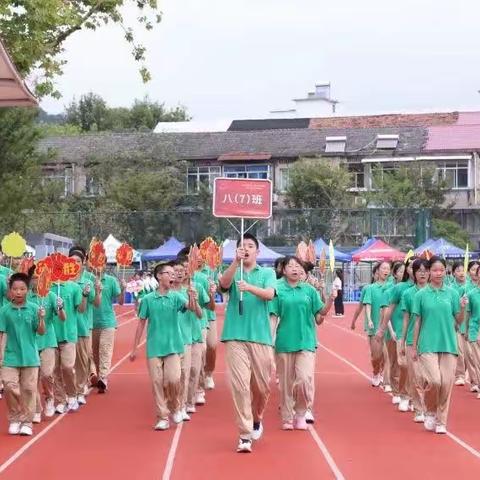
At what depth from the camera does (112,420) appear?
1312cm

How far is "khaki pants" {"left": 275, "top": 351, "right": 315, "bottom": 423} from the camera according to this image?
40.2ft

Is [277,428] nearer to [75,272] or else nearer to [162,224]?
[75,272]

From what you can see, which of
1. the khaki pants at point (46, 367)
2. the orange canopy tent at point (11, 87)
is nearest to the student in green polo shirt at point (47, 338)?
the khaki pants at point (46, 367)

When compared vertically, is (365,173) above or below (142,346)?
above

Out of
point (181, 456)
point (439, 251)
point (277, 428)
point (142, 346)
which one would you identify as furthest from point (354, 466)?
point (439, 251)

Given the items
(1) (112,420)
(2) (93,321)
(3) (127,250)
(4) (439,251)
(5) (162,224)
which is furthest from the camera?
(5) (162,224)

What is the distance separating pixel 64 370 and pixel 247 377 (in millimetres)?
3632

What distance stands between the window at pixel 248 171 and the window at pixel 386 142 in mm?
5589

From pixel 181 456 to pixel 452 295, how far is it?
341cm

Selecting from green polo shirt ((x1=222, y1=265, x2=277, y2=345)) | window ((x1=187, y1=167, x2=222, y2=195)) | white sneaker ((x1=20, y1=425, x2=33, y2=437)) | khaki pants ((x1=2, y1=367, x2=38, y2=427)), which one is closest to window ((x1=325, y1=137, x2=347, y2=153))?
window ((x1=187, y1=167, x2=222, y2=195))

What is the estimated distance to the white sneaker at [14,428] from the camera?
11805 mm

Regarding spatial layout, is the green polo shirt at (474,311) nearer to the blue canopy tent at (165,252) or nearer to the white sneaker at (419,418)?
the white sneaker at (419,418)

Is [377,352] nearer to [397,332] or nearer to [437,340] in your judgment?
[397,332]

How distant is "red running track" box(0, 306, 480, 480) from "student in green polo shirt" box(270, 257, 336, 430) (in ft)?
1.04
